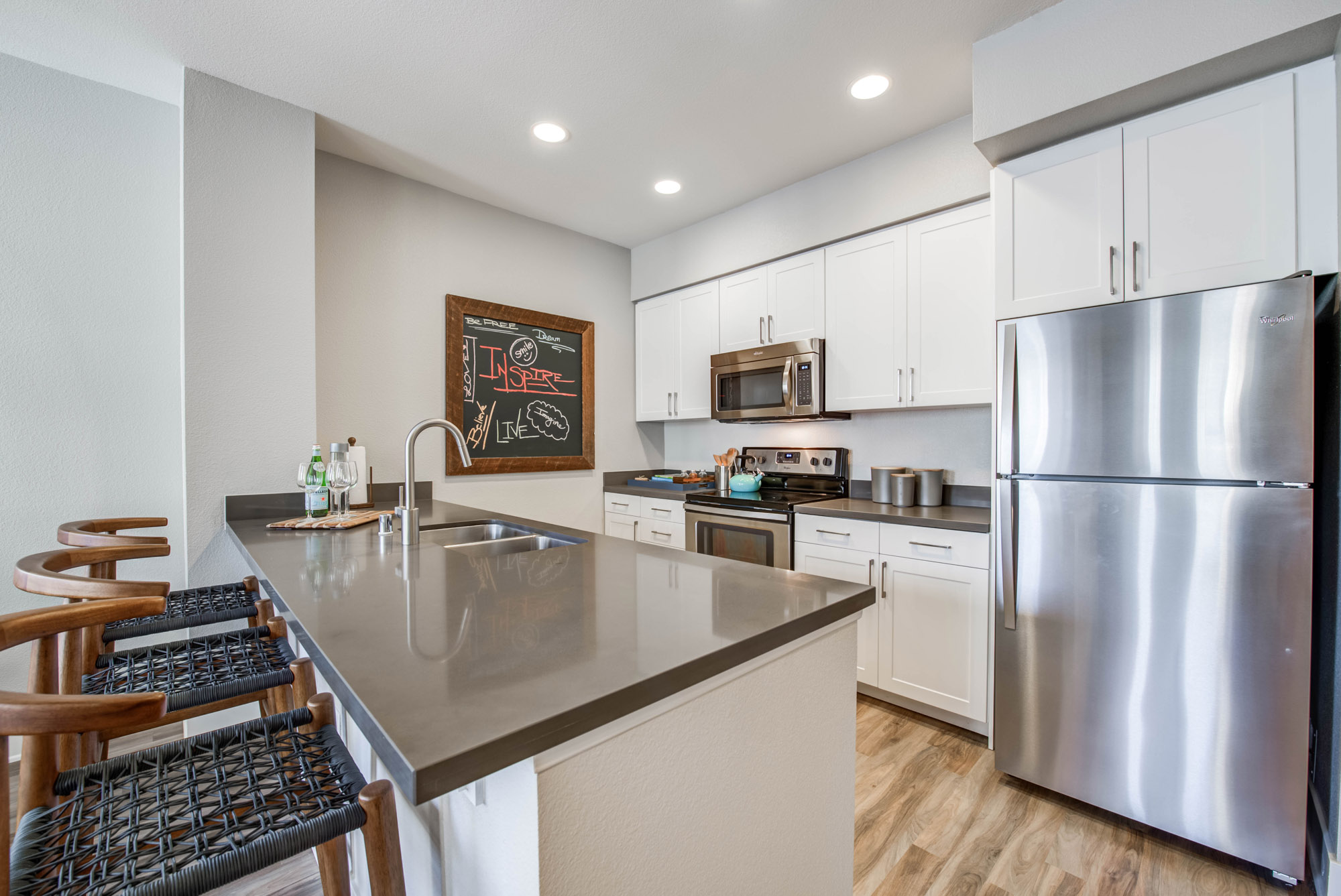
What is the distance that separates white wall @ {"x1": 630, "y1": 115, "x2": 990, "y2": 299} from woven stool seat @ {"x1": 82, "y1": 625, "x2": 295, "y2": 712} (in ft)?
9.28

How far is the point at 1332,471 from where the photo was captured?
1.51m

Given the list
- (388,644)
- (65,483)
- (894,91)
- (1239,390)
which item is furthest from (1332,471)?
(65,483)

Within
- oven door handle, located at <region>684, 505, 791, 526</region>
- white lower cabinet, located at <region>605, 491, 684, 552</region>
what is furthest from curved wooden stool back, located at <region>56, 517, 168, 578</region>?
oven door handle, located at <region>684, 505, 791, 526</region>

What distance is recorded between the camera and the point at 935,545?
2.33m

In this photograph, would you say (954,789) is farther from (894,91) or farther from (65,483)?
(65,483)

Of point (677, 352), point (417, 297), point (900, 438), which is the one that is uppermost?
point (417, 297)

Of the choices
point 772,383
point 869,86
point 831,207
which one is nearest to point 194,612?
point 772,383

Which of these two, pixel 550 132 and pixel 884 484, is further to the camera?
pixel 884 484

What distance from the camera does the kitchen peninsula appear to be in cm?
63

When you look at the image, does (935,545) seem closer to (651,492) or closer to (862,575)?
(862,575)

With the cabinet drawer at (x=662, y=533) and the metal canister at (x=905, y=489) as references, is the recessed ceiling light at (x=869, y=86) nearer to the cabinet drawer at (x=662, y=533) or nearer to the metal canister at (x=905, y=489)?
the metal canister at (x=905, y=489)

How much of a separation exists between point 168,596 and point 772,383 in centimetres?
264

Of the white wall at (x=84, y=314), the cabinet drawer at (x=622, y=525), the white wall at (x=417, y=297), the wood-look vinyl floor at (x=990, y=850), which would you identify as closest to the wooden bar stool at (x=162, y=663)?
Answer: the wood-look vinyl floor at (x=990, y=850)

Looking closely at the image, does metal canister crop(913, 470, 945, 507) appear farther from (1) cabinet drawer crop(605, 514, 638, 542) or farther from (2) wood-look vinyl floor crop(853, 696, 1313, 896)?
(1) cabinet drawer crop(605, 514, 638, 542)
